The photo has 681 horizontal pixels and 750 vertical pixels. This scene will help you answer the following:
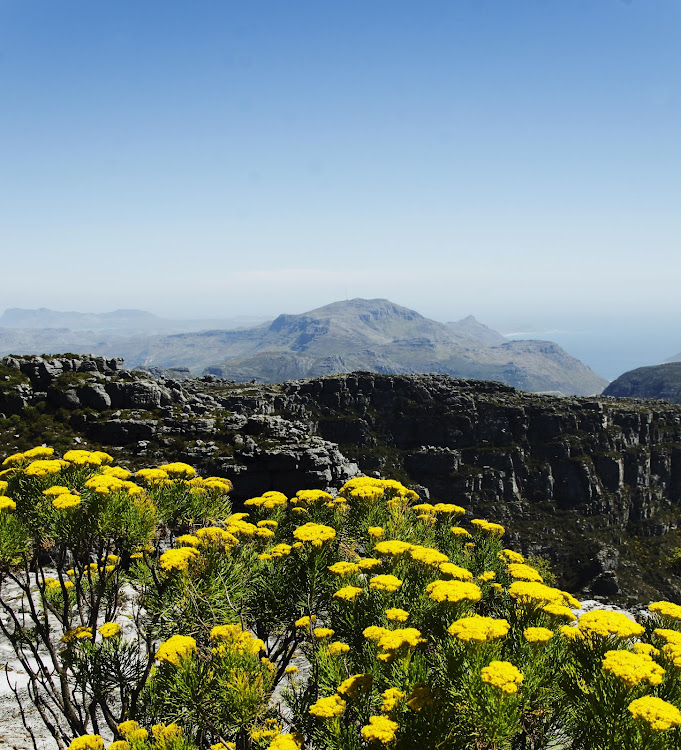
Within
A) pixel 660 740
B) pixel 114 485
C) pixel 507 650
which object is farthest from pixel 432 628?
pixel 114 485

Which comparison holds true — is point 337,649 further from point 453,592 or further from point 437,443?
point 437,443

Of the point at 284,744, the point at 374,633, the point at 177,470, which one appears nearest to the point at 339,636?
the point at 374,633

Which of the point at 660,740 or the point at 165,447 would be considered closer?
the point at 660,740

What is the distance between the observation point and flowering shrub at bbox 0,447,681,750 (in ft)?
23.4

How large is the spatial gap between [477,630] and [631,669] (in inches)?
84.9

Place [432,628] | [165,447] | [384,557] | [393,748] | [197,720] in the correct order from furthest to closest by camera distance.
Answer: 1. [165,447]
2. [384,557]
3. [432,628]
4. [197,720]
5. [393,748]

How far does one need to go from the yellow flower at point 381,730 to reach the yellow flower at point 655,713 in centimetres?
351

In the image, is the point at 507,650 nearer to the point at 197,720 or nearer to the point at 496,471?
the point at 197,720

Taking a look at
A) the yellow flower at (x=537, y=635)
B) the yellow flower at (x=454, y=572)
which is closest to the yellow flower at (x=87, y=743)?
the yellow flower at (x=454, y=572)

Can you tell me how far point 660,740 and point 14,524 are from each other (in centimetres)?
1237

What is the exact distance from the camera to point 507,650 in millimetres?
8484

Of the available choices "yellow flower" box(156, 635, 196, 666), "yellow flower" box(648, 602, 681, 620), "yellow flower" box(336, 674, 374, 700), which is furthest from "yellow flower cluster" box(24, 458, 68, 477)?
"yellow flower" box(648, 602, 681, 620)

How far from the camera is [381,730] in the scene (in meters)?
7.18

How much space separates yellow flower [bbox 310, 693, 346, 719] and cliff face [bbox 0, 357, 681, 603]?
7438 cm
